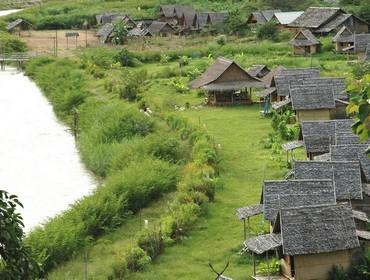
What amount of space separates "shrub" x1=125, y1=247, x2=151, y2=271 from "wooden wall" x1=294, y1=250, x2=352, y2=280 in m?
3.33

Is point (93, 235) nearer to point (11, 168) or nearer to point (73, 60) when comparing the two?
point (11, 168)

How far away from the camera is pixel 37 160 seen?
2589 cm

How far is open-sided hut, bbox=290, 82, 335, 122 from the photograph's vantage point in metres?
25.9

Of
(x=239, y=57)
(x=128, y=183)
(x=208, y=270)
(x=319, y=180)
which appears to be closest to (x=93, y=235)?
(x=128, y=183)

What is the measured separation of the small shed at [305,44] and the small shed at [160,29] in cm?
1467

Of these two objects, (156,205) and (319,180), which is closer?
(319,180)

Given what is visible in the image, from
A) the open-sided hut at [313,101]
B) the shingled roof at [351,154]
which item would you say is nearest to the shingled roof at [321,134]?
the shingled roof at [351,154]

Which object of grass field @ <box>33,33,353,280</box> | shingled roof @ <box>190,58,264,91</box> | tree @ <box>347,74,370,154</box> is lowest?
grass field @ <box>33,33,353,280</box>

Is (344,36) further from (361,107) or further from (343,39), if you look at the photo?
(361,107)

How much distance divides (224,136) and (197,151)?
447 centimetres

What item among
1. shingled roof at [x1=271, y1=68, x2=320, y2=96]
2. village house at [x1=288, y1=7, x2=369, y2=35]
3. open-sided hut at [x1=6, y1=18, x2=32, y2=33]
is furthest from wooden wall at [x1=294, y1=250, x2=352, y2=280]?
open-sided hut at [x1=6, y1=18, x2=32, y2=33]

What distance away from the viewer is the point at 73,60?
44.3 m

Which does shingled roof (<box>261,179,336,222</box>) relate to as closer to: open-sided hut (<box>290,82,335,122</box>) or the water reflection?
the water reflection

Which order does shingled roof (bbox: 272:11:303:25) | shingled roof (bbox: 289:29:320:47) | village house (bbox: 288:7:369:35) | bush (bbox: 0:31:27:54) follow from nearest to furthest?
shingled roof (bbox: 289:29:320:47), village house (bbox: 288:7:369:35), bush (bbox: 0:31:27:54), shingled roof (bbox: 272:11:303:25)
